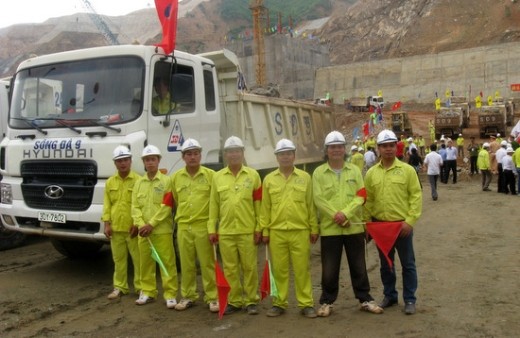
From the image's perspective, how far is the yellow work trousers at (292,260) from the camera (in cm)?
451

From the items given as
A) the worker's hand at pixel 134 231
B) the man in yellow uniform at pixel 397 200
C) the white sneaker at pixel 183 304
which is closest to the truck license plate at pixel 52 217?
the worker's hand at pixel 134 231

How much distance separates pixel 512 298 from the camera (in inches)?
198

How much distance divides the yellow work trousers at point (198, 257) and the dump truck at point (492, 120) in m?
24.3

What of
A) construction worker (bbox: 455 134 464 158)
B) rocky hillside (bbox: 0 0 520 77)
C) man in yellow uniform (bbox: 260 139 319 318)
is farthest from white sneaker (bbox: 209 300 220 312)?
rocky hillside (bbox: 0 0 520 77)

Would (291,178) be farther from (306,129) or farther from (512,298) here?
(306,129)

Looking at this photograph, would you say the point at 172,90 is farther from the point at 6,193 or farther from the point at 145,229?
the point at 6,193

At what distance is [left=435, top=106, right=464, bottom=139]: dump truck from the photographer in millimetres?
Result: 26453

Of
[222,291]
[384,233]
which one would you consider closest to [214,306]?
[222,291]

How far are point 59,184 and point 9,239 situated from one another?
323cm

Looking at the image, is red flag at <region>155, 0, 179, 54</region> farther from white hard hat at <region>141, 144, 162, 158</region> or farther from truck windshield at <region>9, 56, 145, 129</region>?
white hard hat at <region>141, 144, 162, 158</region>

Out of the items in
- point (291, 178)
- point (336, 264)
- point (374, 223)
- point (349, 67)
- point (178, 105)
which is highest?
point (349, 67)

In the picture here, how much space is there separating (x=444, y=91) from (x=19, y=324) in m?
45.7

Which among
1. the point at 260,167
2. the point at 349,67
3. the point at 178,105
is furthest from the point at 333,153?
the point at 349,67

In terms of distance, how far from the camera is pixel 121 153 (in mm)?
5195
